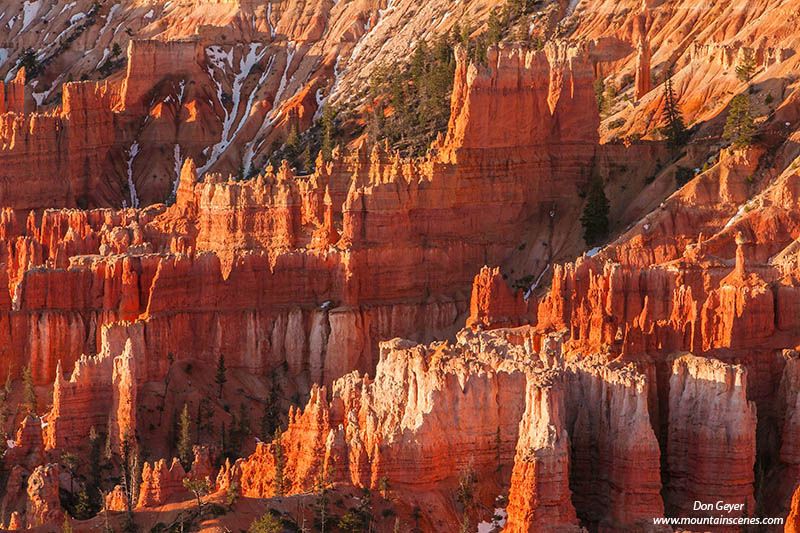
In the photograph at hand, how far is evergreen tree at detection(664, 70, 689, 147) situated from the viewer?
11438cm

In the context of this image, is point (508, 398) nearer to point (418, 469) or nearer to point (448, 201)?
point (418, 469)

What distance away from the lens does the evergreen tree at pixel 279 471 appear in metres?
72.7

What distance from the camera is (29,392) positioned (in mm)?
99438

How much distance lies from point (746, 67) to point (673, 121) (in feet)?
24.2

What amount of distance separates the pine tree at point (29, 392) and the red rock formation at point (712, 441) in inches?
1404

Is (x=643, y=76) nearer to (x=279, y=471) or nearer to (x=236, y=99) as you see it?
(x=236, y=99)

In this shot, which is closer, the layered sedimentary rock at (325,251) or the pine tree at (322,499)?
the pine tree at (322,499)

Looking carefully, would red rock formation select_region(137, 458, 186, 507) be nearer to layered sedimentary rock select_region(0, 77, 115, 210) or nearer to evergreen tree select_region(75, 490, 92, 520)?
evergreen tree select_region(75, 490, 92, 520)

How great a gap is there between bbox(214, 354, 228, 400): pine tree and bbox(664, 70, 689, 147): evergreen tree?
2736 centimetres

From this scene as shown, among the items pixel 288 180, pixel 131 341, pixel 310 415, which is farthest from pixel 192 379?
pixel 310 415

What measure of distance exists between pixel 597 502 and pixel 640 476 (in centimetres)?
192

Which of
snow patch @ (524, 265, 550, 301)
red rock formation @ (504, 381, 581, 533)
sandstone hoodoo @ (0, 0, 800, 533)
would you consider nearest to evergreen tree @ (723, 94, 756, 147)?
sandstone hoodoo @ (0, 0, 800, 533)

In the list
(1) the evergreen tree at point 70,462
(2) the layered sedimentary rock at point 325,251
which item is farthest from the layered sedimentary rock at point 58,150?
(1) the evergreen tree at point 70,462

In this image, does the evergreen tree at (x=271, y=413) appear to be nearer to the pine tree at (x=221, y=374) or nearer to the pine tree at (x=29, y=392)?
the pine tree at (x=221, y=374)
